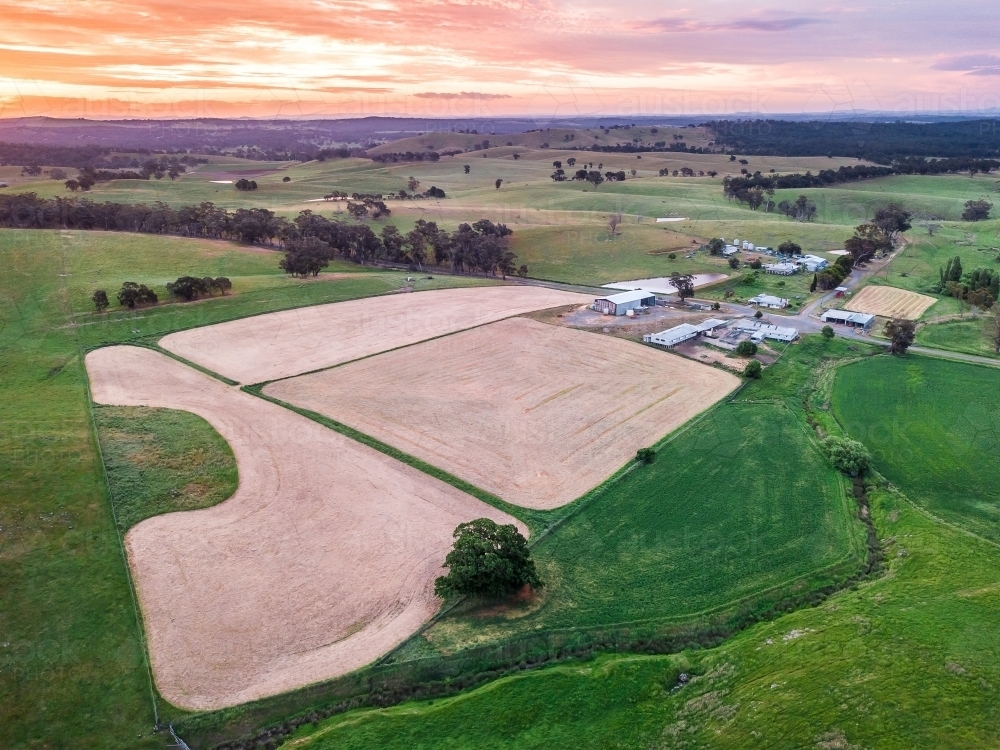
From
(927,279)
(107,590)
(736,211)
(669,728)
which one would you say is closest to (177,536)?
(107,590)

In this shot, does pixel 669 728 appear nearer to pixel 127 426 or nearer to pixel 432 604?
pixel 432 604

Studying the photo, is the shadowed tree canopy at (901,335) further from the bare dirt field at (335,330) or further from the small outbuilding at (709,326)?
the bare dirt field at (335,330)

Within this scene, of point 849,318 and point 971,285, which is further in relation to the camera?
point 971,285

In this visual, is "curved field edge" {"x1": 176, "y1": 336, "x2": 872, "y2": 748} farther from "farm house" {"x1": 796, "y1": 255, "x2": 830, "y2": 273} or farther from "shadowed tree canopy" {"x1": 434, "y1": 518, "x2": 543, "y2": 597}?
"farm house" {"x1": 796, "y1": 255, "x2": 830, "y2": 273}

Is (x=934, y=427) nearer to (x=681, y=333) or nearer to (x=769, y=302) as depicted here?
(x=681, y=333)

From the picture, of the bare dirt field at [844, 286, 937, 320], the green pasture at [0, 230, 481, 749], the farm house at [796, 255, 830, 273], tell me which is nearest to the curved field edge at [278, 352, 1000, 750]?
the green pasture at [0, 230, 481, 749]

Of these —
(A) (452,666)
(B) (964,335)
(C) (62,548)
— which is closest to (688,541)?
(A) (452,666)

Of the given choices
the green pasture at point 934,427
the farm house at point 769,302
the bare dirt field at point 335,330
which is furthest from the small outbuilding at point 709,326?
the bare dirt field at point 335,330
